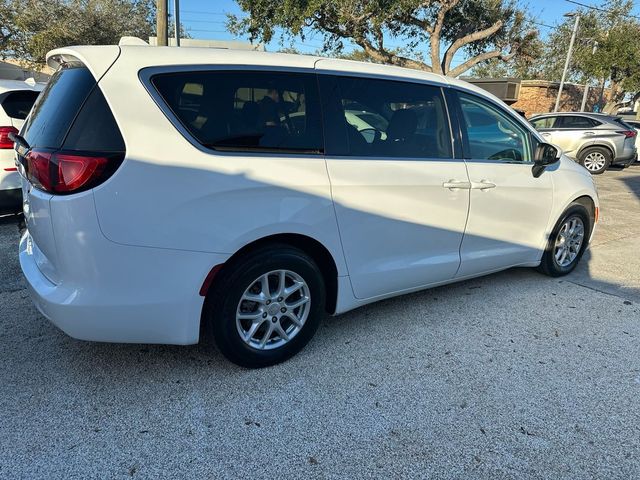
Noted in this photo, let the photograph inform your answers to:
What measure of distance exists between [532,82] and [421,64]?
10.6 metres

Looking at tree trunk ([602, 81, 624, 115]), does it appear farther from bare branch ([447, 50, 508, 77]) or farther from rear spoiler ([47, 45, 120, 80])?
rear spoiler ([47, 45, 120, 80])

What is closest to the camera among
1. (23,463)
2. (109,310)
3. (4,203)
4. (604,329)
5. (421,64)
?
(23,463)

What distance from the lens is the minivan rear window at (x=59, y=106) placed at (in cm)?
230

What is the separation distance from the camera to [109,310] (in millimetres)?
2314

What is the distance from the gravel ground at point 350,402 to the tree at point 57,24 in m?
20.5

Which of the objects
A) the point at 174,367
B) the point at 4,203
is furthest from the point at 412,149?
the point at 4,203

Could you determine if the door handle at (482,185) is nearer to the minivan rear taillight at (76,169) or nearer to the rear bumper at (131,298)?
the rear bumper at (131,298)

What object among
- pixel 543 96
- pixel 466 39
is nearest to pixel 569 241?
pixel 466 39

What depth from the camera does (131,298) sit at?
2.34 m

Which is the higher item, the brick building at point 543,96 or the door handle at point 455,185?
the brick building at point 543,96

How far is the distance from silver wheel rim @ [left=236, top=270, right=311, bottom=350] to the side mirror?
242cm

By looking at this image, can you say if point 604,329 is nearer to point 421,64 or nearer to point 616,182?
point 616,182

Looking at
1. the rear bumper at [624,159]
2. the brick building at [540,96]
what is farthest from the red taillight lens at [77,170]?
the brick building at [540,96]

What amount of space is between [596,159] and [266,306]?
1419 centimetres
